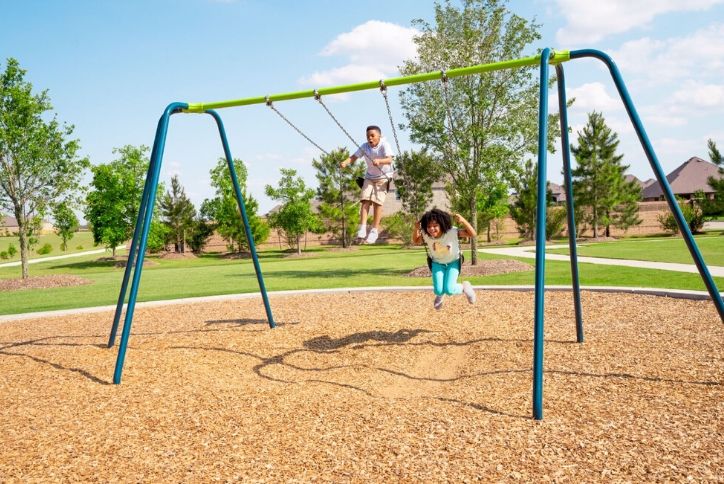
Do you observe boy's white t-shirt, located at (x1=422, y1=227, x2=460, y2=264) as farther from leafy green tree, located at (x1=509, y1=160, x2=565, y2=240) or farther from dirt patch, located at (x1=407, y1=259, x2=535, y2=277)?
leafy green tree, located at (x1=509, y1=160, x2=565, y2=240)

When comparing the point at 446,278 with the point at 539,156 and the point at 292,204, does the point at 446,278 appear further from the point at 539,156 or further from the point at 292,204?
the point at 292,204

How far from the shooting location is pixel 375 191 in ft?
23.4

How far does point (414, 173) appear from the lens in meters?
39.3

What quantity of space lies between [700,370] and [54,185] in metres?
18.4

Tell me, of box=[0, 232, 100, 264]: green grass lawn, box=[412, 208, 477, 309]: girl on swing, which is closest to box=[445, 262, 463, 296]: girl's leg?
box=[412, 208, 477, 309]: girl on swing

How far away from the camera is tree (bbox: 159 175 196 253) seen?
43.3 meters

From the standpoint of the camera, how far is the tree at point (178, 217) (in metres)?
43.3

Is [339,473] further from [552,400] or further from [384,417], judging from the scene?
[552,400]

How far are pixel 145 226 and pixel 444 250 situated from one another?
3376 millimetres

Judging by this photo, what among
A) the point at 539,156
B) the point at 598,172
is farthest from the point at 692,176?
the point at 539,156

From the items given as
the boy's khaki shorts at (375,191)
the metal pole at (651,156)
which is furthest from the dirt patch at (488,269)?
the metal pole at (651,156)

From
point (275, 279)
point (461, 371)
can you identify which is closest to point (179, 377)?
point (461, 371)

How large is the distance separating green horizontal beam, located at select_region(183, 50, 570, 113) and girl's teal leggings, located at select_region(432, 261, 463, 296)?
2.12 meters

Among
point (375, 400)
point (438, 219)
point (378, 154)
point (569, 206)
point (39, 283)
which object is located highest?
point (378, 154)
